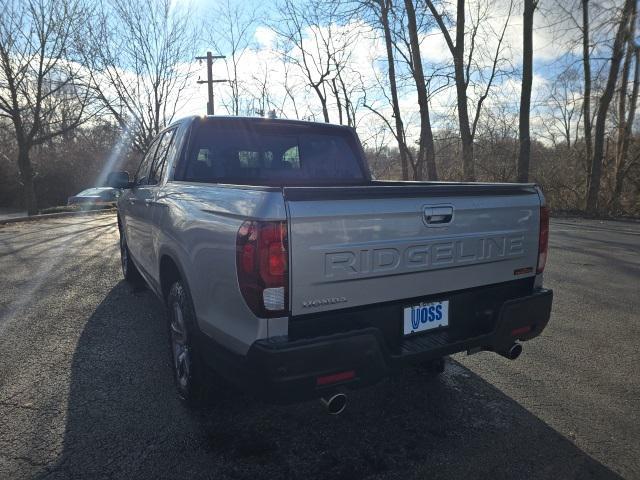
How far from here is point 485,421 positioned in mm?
2957

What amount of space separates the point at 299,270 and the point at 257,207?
0.36 m

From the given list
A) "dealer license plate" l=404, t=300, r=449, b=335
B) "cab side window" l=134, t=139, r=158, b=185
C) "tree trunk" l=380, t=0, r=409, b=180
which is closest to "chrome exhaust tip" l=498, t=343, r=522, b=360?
"dealer license plate" l=404, t=300, r=449, b=335

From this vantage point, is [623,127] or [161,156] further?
[623,127]

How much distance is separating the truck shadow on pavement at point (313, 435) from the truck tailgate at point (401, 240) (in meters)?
Result: 0.88

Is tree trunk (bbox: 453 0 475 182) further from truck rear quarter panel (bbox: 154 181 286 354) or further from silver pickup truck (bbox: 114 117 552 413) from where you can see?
truck rear quarter panel (bbox: 154 181 286 354)

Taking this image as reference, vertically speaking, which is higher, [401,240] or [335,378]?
[401,240]

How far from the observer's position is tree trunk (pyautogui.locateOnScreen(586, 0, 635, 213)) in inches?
653

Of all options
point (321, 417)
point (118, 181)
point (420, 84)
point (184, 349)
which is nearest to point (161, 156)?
point (118, 181)

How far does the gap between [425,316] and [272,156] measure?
7.21 feet

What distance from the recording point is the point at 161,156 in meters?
4.50

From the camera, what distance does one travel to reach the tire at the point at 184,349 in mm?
2926

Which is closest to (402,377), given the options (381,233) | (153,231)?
(381,233)

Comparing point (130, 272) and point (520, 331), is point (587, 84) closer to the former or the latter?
point (130, 272)

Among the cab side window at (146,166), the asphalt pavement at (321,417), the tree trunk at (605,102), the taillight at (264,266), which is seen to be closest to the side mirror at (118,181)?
the cab side window at (146,166)
